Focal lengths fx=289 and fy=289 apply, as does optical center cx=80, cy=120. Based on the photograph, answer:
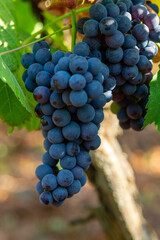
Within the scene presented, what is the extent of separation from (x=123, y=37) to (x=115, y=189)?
1.27 metres

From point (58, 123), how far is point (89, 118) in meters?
0.09

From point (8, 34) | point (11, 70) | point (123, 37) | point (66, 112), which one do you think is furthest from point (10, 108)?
point (123, 37)

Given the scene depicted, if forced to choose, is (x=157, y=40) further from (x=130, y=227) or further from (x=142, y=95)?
(x=130, y=227)

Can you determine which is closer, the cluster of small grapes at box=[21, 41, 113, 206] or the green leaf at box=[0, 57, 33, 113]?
the cluster of small grapes at box=[21, 41, 113, 206]

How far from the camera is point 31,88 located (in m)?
0.89

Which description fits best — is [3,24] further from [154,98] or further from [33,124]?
[154,98]

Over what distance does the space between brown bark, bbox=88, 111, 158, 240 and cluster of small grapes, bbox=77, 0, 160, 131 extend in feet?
2.74

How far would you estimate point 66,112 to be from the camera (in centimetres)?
81

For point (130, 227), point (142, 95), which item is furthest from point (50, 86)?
point (130, 227)

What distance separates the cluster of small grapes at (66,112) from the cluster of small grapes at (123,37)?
2.4 inches

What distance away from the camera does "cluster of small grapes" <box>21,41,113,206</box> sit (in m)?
0.75

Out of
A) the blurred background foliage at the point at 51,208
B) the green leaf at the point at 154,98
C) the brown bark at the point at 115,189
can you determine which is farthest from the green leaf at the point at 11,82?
the blurred background foliage at the point at 51,208

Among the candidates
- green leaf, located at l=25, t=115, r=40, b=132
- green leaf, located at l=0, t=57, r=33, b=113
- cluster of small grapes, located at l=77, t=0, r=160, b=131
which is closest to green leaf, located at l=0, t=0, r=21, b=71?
green leaf, located at l=0, t=57, r=33, b=113

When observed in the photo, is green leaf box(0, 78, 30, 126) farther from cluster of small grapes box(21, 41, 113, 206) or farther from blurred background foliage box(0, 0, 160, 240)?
blurred background foliage box(0, 0, 160, 240)
